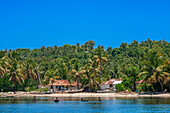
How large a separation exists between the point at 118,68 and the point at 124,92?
41.5 meters

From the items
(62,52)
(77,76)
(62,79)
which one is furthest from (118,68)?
(62,52)

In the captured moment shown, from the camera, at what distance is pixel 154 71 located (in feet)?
220

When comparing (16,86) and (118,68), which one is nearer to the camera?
(16,86)

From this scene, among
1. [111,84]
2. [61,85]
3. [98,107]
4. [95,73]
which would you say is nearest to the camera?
[98,107]

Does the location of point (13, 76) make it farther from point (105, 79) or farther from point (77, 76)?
point (105, 79)

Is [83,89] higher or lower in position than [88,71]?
lower

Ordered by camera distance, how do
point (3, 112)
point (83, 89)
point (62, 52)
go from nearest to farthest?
1. point (3, 112)
2. point (83, 89)
3. point (62, 52)

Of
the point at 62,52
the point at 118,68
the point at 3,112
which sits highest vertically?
the point at 62,52

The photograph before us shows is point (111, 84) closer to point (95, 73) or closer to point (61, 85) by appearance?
point (95, 73)

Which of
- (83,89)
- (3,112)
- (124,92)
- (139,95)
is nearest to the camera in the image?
(3,112)

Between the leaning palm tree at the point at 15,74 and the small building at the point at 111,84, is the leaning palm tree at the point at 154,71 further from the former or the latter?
the leaning palm tree at the point at 15,74

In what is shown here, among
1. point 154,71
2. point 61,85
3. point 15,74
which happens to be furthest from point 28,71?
point 154,71

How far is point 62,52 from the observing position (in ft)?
616

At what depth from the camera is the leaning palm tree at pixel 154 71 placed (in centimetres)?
6575
